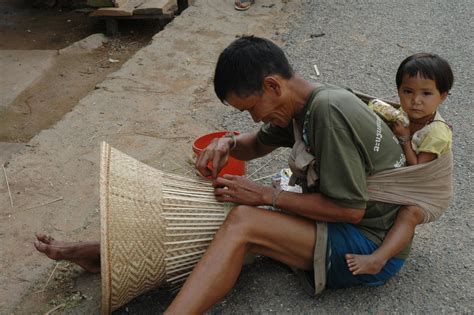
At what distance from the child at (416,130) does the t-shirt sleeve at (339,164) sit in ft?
0.94

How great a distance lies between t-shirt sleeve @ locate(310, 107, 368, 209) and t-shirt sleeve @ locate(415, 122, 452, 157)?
378mm

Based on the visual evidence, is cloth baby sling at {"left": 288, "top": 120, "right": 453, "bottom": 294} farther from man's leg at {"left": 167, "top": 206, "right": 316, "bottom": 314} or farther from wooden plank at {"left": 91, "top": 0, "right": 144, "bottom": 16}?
wooden plank at {"left": 91, "top": 0, "right": 144, "bottom": 16}

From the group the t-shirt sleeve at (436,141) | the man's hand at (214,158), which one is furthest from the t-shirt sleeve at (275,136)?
the t-shirt sleeve at (436,141)

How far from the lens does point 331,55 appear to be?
546 cm

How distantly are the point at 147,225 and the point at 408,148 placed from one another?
111 centimetres

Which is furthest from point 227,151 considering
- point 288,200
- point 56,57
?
point 56,57

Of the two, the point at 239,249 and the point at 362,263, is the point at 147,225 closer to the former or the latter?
the point at 239,249

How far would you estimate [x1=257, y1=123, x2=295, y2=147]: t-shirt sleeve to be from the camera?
2.68m

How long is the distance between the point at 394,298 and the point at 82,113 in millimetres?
2880

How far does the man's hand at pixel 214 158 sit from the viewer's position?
106 inches

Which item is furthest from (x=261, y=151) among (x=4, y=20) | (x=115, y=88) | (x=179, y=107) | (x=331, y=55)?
(x=4, y=20)

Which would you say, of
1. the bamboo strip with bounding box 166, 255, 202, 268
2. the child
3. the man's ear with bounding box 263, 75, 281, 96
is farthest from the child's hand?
the bamboo strip with bounding box 166, 255, 202, 268

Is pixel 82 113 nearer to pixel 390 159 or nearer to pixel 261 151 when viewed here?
pixel 261 151

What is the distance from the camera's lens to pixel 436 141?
2355 millimetres
